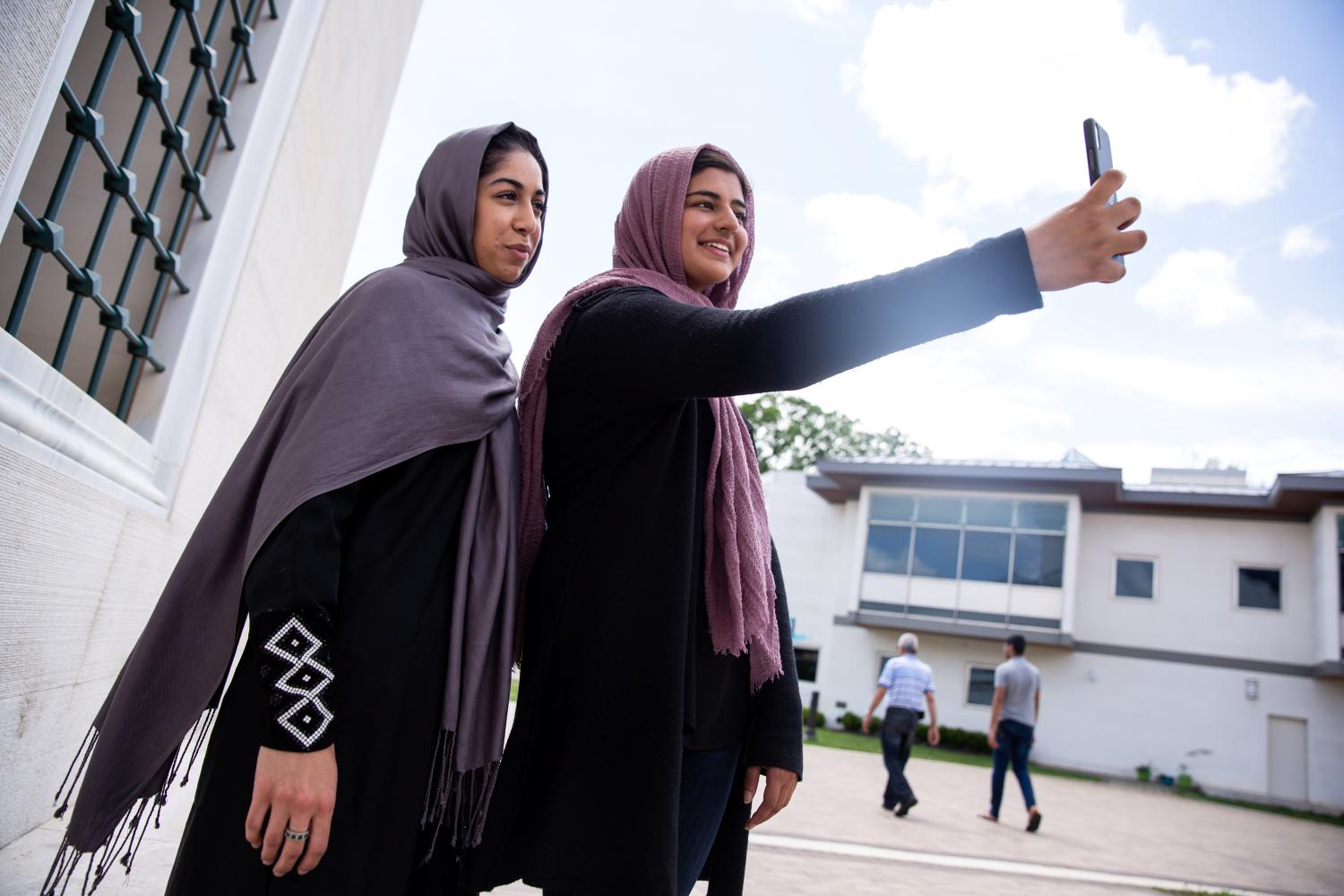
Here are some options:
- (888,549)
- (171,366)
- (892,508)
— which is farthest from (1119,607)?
(171,366)

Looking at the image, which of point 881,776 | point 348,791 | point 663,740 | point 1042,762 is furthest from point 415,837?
point 1042,762

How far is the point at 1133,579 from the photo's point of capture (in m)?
23.9

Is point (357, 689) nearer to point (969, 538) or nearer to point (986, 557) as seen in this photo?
point (986, 557)

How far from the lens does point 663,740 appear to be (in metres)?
1.49

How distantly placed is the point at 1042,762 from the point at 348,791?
2476 cm

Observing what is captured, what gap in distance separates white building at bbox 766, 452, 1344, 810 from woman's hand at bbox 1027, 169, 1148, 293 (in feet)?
79.3

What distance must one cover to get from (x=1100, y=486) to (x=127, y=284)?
24179 mm

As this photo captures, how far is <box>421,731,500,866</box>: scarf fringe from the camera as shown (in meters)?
1.49

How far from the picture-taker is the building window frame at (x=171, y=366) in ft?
7.06

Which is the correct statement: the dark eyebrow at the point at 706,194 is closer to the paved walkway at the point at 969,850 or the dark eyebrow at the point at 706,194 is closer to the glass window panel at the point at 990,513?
the paved walkway at the point at 969,850

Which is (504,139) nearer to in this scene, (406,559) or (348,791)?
(406,559)

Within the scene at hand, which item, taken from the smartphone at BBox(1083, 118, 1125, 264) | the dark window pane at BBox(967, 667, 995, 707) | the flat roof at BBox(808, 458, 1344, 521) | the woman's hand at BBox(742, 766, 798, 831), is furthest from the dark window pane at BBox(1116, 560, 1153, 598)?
the smartphone at BBox(1083, 118, 1125, 264)

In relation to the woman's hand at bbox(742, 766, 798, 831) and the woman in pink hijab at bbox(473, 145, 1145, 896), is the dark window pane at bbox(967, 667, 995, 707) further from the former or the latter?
the woman in pink hijab at bbox(473, 145, 1145, 896)

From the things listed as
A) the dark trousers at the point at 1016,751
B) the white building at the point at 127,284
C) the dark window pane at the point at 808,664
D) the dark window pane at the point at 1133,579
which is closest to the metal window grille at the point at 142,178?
the white building at the point at 127,284
